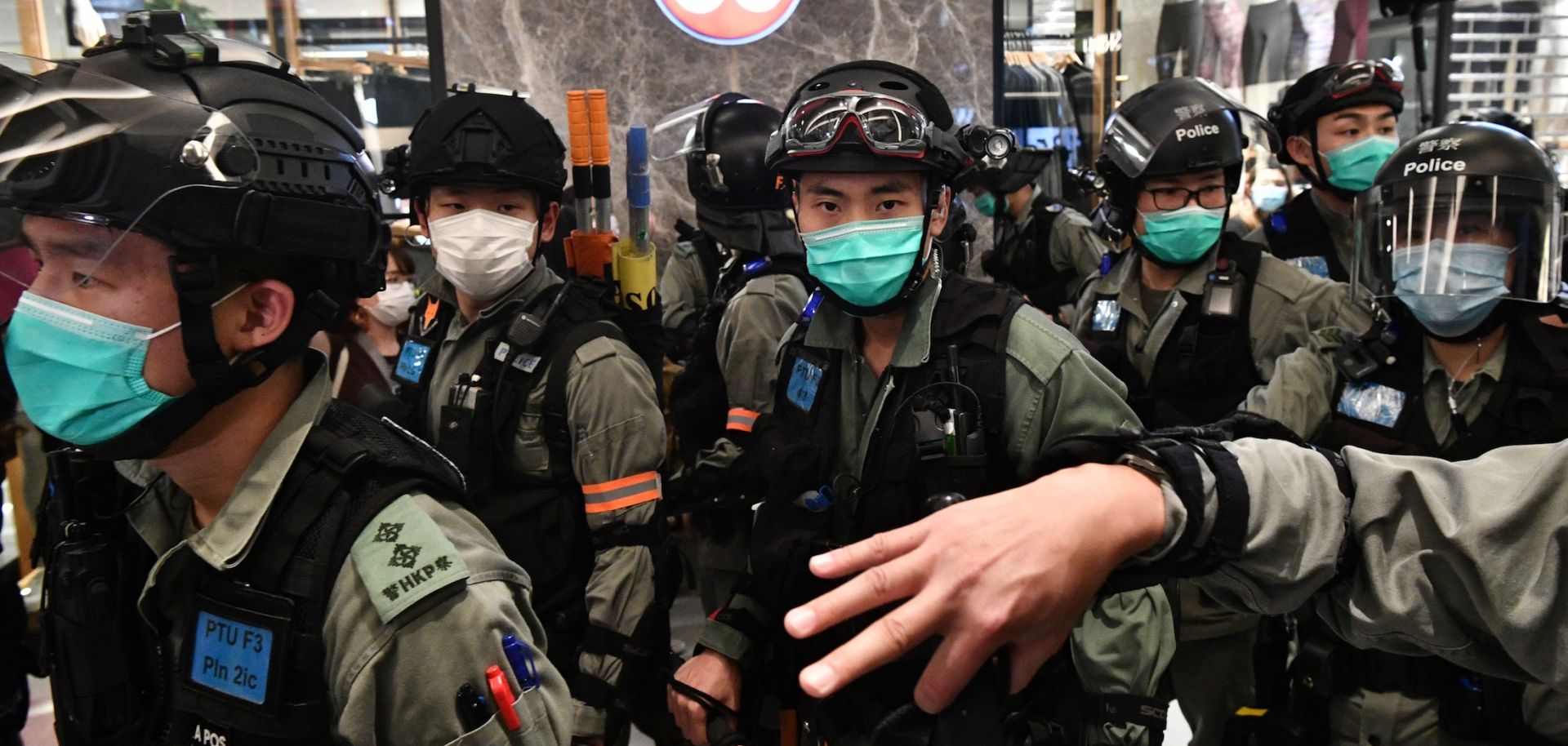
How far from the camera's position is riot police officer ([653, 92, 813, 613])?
3.47 meters

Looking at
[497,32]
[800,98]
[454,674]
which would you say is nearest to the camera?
[454,674]

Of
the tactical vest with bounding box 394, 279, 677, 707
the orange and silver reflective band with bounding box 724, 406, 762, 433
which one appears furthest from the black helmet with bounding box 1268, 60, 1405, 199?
the tactical vest with bounding box 394, 279, 677, 707

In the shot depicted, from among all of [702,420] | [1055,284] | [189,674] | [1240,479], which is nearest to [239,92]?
[189,674]

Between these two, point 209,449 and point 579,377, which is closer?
point 209,449

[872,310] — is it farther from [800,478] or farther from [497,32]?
[497,32]

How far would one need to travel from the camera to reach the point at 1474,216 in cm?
252

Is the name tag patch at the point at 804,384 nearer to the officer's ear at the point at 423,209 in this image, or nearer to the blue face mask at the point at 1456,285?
the officer's ear at the point at 423,209

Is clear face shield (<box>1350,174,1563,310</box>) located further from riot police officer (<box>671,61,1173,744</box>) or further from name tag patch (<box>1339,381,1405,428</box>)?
riot police officer (<box>671,61,1173,744</box>)

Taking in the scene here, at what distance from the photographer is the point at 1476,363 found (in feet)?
8.59

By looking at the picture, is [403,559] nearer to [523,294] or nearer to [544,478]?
[544,478]

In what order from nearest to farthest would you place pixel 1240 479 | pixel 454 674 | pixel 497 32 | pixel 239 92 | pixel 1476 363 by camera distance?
pixel 1240 479
pixel 454 674
pixel 239 92
pixel 1476 363
pixel 497 32

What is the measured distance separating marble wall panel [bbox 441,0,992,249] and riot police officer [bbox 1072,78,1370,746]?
7.86 feet

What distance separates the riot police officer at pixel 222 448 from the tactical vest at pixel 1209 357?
7.93 ft

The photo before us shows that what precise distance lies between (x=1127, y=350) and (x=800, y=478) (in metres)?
1.85
